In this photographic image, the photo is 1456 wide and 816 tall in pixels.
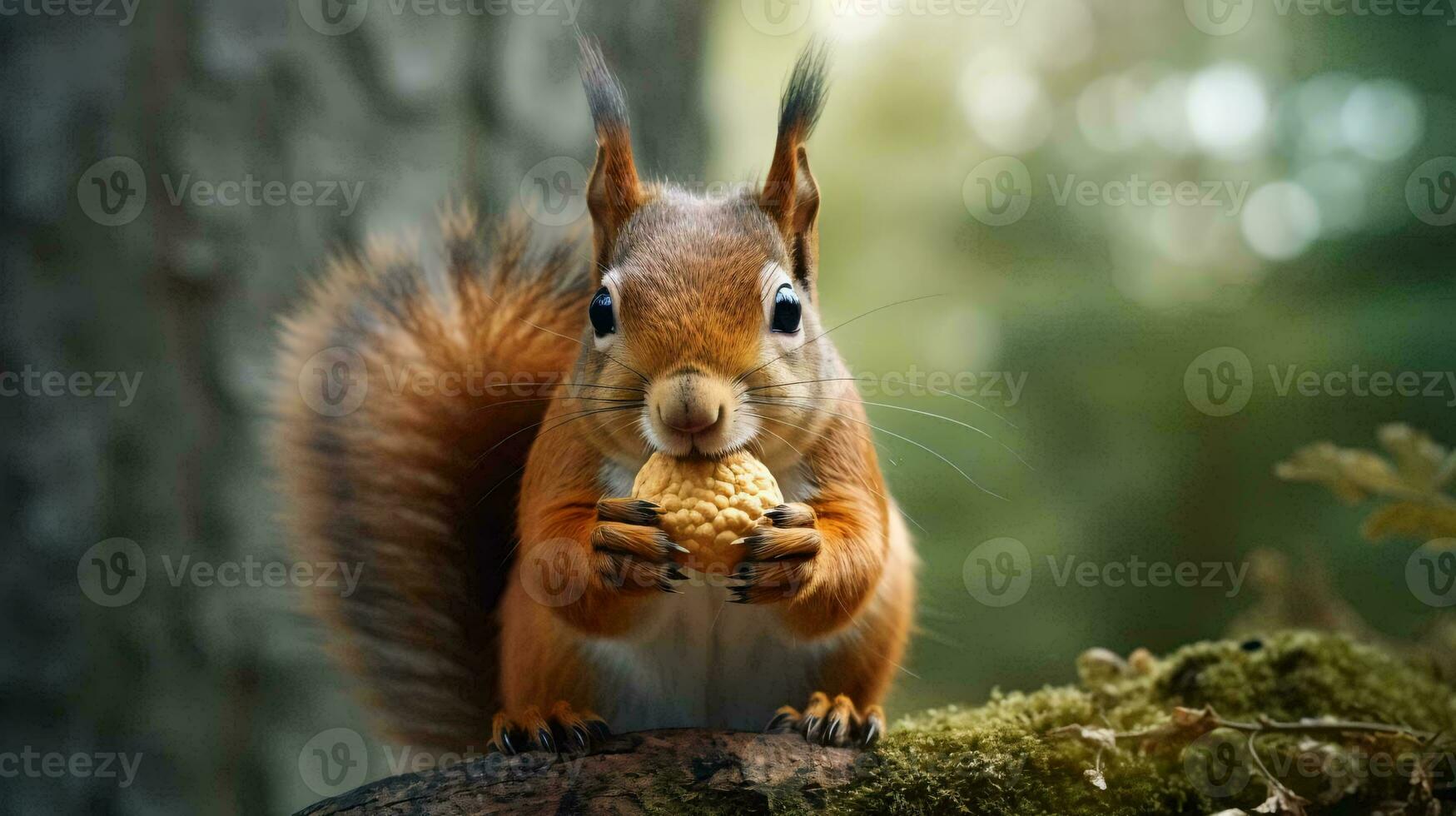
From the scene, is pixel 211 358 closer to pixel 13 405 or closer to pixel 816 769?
pixel 13 405

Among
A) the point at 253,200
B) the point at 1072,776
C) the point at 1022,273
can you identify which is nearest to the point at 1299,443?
the point at 1022,273

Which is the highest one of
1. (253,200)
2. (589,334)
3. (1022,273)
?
(1022,273)
